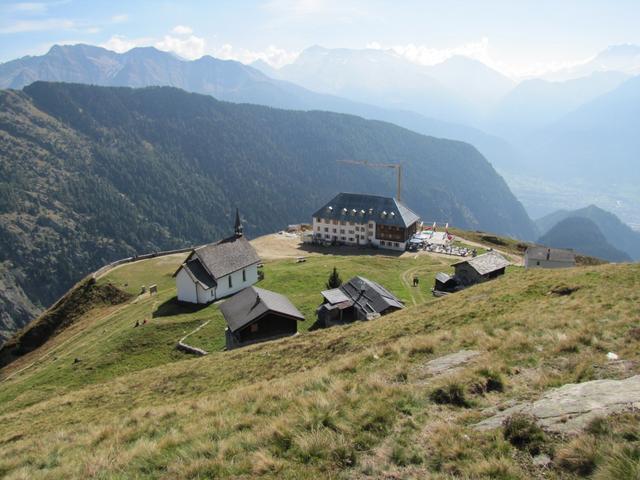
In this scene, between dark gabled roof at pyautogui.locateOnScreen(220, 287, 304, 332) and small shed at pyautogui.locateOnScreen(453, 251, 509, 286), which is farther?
small shed at pyautogui.locateOnScreen(453, 251, 509, 286)

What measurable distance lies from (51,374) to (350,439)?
149 feet

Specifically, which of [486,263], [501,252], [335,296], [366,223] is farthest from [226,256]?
[501,252]

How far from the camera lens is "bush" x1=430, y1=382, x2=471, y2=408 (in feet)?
48.3

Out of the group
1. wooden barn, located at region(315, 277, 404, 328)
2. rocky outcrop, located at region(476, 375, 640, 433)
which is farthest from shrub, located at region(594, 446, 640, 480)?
wooden barn, located at region(315, 277, 404, 328)

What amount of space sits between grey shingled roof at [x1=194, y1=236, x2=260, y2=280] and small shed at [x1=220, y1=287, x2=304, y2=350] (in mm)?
17147

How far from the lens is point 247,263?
73438mm

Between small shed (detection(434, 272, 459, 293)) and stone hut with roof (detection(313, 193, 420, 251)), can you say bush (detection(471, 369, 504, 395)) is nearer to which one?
small shed (detection(434, 272, 459, 293))

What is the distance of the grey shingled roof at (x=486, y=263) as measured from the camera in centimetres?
6819

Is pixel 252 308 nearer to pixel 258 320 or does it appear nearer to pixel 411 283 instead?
pixel 258 320

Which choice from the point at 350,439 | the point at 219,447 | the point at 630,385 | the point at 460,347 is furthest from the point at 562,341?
the point at 219,447

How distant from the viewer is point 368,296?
5516 cm

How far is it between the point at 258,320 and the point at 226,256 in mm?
25701

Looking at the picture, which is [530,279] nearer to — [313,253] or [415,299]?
[415,299]

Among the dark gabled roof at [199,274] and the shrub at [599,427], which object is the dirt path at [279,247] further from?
the shrub at [599,427]
